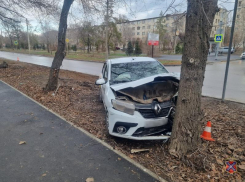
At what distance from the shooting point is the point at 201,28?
2.81 meters

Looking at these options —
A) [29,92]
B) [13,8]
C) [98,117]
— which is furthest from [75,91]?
[13,8]

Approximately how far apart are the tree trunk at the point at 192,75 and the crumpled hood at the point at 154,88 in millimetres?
714

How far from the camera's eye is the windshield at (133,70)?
4.58 m

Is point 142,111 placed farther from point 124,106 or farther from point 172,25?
point 172,25

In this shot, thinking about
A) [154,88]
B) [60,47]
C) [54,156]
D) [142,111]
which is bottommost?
[54,156]

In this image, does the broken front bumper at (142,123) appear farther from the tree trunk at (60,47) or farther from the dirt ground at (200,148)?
the tree trunk at (60,47)

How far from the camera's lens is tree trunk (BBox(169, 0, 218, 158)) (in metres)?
2.80

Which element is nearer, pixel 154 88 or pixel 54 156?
pixel 54 156

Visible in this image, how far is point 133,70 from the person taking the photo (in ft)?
16.1

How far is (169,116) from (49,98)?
4.81 meters

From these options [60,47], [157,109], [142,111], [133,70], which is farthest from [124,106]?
[60,47]

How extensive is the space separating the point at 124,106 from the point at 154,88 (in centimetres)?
114

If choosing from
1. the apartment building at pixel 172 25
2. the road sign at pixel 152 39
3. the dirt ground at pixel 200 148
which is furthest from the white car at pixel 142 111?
the road sign at pixel 152 39

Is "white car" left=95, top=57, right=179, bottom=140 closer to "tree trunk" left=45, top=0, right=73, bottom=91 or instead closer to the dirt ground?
the dirt ground
